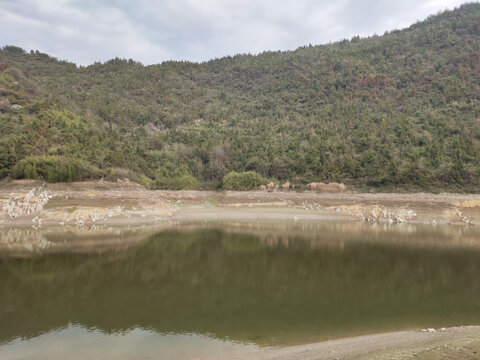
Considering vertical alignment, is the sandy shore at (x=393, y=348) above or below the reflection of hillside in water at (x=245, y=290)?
above

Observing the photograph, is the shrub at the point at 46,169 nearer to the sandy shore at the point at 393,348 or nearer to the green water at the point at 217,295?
the green water at the point at 217,295

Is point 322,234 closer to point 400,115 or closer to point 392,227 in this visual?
point 392,227

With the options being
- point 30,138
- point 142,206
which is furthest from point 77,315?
point 30,138

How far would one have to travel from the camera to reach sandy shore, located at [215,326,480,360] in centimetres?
858

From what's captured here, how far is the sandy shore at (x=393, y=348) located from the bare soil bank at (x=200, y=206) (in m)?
33.3

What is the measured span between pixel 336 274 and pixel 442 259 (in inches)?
398

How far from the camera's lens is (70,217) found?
37844mm

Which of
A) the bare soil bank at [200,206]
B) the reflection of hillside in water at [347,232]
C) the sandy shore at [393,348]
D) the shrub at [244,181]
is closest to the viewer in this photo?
the sandy shore at [393,348]

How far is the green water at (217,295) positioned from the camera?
426 inches

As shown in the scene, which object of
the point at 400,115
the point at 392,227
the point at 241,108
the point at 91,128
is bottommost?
the point at 392,227

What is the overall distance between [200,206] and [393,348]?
44577mm

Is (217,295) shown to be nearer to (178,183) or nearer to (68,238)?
(68,238)

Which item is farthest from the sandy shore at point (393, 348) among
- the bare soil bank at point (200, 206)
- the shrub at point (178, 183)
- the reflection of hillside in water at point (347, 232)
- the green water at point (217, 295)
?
the shrub at point (178, 183)

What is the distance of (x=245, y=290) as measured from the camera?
53.0ft
